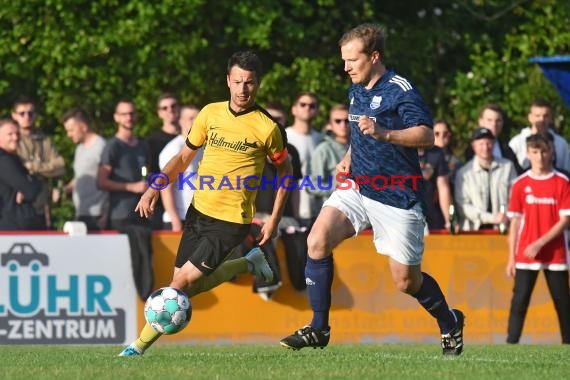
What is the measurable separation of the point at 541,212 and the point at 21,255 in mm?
4850

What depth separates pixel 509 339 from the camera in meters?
14.8

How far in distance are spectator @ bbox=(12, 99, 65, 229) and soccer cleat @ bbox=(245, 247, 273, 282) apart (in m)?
4.26

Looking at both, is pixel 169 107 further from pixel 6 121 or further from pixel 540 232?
pixel 540 232

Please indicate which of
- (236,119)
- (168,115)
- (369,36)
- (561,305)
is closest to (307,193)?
(168,115)

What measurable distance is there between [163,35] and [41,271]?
590 cm

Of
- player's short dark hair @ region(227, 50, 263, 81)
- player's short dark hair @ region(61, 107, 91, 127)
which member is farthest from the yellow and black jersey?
player's short dark hair @ region(61, 107, 91, 127)

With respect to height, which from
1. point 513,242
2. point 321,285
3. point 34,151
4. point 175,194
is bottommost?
point 321,285

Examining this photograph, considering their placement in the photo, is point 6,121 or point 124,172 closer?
point 6,121

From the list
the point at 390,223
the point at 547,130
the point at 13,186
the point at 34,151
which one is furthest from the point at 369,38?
the point at 547,130

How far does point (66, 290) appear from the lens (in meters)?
14.6

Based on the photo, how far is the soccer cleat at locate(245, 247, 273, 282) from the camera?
1178cm

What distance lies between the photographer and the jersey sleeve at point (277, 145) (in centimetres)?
1134

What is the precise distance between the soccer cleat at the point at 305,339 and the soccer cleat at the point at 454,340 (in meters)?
0.90

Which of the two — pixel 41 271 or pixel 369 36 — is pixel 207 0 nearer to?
pixel 41 271
